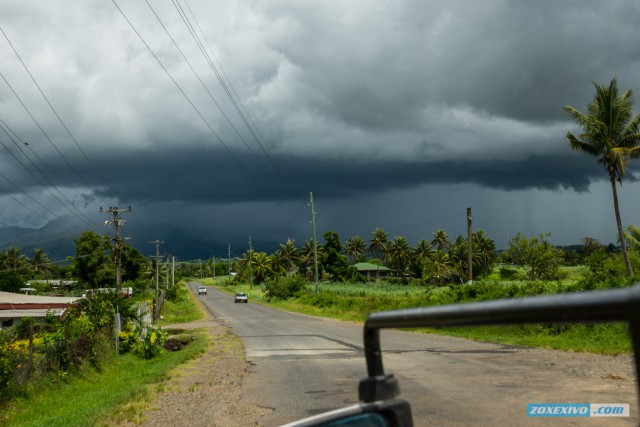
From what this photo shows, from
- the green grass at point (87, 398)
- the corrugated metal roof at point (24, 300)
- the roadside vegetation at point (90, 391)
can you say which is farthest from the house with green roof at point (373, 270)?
the green grass at point (87, 398)

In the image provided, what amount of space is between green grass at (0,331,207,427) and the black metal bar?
9.44 m

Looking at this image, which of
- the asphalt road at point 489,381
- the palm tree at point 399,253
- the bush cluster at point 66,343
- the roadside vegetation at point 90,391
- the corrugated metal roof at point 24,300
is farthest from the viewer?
the palm tree at point 399,253

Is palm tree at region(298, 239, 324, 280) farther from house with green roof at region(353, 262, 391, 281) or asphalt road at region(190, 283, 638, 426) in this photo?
asphalt road at region(190, 283, 638, 426)

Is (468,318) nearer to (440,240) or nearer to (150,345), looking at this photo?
(150,345)

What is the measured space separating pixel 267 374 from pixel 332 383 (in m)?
2.94

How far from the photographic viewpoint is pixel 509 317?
3.90 ft

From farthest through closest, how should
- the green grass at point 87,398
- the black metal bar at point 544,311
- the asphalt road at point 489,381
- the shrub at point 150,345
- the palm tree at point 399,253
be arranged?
the palm tree at point 399,253 → the shrub at point 150,345 → the green grass at point 87,398 → the asphalt road at point 489,381 → the black metal bar at point 544,311

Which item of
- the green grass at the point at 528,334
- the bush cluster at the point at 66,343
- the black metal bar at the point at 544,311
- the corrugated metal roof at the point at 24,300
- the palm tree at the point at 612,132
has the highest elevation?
the palm tree at the point at 612,132

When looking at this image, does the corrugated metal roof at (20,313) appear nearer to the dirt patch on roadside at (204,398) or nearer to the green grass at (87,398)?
the green grass at (87,398)

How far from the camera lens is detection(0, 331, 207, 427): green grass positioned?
33.5 ft

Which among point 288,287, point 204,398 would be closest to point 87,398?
point 204,398

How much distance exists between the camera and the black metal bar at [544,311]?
3.19 feet

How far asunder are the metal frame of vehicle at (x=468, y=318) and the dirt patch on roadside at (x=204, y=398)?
7.98 metres

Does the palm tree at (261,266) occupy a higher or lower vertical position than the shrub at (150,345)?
higher
